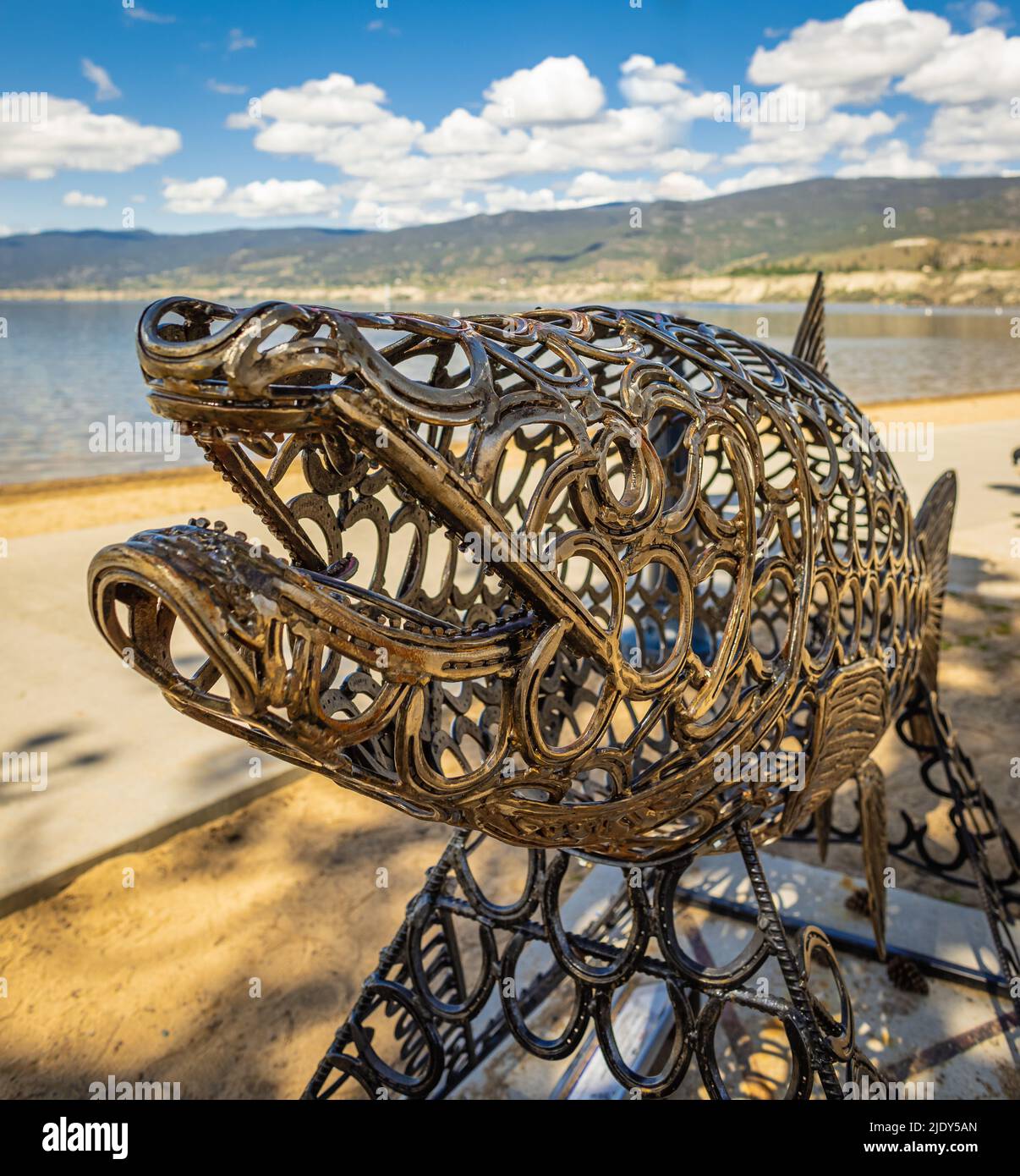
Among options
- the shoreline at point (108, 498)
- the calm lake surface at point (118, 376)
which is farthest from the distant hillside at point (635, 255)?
the shoreline at point (108, 498)

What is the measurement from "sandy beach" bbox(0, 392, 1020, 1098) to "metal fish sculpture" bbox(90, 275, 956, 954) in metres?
1.56

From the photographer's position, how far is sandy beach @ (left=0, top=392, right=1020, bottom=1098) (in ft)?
9.26

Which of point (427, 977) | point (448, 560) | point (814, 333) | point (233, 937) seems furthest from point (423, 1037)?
point (814, 333)

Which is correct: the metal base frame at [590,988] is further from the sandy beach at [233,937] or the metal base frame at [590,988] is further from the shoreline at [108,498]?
the shoreline at [108,498]

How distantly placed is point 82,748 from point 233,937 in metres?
1.69

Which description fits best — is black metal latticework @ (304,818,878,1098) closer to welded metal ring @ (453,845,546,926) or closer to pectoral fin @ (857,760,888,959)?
welded metal ring @ (453,845,546,926)

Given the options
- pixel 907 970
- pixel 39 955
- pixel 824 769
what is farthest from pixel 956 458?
pixel 39 955

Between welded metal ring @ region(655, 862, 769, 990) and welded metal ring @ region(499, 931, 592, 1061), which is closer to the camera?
welded metal ring @ region(655, 862, 769, 990)

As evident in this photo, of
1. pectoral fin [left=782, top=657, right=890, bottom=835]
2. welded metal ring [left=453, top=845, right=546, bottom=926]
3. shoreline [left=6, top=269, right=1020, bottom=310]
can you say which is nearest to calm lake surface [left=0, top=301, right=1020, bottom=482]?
pectoral fin [left=782, top=657, right=890, bottom=835]

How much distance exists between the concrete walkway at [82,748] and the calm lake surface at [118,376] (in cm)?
220

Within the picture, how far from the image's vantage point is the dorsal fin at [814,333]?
2.96 meters

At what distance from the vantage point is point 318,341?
3.32ft

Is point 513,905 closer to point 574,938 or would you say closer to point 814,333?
point 574,938

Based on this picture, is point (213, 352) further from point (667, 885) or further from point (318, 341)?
point (667, 885)
